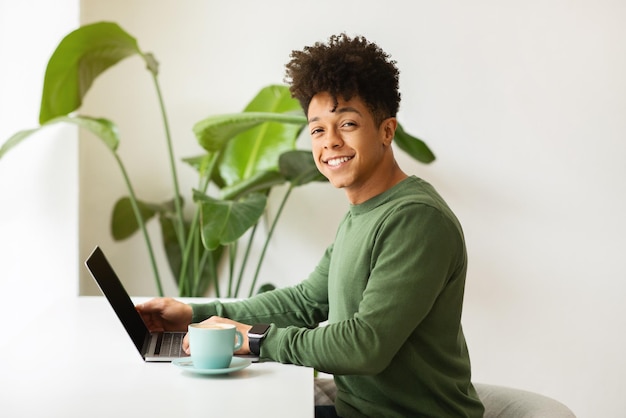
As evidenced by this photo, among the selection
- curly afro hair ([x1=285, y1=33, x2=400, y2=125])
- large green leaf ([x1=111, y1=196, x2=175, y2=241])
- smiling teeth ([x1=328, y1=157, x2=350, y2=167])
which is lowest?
large green leaf ([x1=111, y1=196, x2=175, y2=241])

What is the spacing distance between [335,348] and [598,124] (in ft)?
6.37

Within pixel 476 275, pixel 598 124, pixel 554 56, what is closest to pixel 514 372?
pixel 476 275

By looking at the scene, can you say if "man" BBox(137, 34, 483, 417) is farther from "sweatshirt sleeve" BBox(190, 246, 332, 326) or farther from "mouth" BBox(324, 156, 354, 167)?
"sweatshirt sleeve" BBox(190, 246, 332, 326)

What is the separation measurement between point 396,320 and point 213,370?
311 millimetres

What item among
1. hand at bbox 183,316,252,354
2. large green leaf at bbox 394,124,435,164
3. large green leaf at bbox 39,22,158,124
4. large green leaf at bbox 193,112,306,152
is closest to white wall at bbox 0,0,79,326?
large green leaf at bbox 39,22,158,124

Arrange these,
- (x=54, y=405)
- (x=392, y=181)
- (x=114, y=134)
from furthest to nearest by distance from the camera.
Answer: (x=114, y=134) < (x=392, y=181) < (x=54, y=405)

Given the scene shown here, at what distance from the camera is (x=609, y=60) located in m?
2.97

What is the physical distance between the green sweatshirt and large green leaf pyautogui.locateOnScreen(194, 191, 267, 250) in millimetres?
707

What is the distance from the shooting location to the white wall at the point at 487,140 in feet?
9.81

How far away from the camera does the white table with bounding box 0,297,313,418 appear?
120 centimetres

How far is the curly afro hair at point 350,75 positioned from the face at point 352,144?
0.02 metres

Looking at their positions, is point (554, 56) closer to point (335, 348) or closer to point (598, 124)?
point (598, 124)

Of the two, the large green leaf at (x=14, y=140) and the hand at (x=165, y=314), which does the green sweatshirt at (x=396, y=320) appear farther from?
the large green leaf at (x=14, y=140)

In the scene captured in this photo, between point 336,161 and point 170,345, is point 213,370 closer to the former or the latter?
point 170,345
